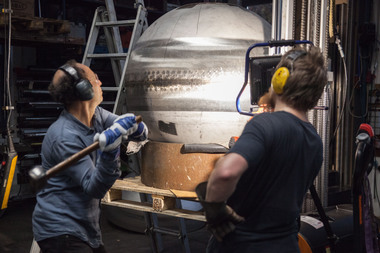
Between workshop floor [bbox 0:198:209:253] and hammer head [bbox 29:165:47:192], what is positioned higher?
hammer head [bbox 29:165:47:192]

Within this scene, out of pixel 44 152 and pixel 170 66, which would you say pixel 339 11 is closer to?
pixel 170 66

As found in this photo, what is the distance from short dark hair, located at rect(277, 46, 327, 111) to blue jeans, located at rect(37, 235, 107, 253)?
130 centimetres

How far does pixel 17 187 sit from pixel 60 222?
17.3ft

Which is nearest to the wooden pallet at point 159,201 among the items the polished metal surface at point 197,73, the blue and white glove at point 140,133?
the polished metal surface at point 197,73

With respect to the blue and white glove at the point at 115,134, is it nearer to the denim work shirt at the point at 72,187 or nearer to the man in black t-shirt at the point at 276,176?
the denim work shirt at the point at 72,187

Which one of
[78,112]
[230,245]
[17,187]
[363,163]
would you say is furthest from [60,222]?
[17,187]

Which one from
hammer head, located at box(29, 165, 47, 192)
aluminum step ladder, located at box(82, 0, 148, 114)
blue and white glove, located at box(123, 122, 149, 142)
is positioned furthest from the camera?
aluminum step ladder, located at box(82, 0, 148, 114)

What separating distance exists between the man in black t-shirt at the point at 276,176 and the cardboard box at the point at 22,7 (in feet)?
14.7

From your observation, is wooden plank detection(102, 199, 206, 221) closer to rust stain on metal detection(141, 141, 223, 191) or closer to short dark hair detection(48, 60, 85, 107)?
rust stain on metal detection(141, 141, 223, 191)

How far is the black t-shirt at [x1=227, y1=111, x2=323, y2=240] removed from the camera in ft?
5.55

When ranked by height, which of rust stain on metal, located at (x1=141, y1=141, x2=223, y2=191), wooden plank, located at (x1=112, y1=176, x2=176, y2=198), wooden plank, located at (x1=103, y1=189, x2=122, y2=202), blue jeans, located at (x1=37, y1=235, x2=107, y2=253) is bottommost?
wooden plank, located at (x1=103, y1=189, x2=122, y2=202)

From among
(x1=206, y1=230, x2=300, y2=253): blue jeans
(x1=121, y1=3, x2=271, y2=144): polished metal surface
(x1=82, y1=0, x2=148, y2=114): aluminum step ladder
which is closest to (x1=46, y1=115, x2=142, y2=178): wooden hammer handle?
(x1=206, y1=230, x2=300, y2=253): blue jeans

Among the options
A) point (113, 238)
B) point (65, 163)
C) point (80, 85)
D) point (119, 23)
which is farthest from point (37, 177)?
point (113, 238)

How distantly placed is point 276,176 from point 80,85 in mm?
1181
